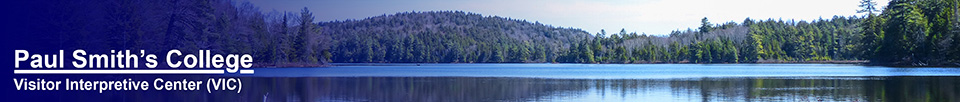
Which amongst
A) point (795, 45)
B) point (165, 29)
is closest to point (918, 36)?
point (165, 29)

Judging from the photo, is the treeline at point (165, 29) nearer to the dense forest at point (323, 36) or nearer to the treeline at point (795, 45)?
the dense forest at point (323, 36)

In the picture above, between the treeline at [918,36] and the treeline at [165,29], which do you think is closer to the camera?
the treeline at [165,29]

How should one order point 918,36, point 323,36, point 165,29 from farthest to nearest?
point 323,36
point 918,36
point 165,29

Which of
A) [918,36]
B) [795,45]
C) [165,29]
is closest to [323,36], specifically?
[165,29]

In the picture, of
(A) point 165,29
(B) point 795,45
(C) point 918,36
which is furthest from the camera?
(B) point 795,45

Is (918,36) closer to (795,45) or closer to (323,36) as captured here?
(323,36)

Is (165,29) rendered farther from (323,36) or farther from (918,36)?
(918,36)

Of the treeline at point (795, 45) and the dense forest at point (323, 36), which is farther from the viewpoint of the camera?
the treeline at point (795, 45)

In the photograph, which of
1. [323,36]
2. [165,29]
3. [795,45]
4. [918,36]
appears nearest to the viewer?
[165,29]

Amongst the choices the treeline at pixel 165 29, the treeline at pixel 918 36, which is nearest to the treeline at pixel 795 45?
the treeline at pixel 918 36

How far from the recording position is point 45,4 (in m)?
49.0

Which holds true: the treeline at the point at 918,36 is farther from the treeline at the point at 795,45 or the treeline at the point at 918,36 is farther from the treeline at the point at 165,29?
the treeline at the point at 165,29

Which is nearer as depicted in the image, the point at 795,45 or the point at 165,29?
the point at 165,29

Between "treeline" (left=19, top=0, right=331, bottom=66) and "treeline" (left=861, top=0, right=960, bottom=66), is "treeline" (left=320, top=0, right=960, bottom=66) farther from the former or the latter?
"treeline" (left=19, top=0, right=331, bottom=66)
